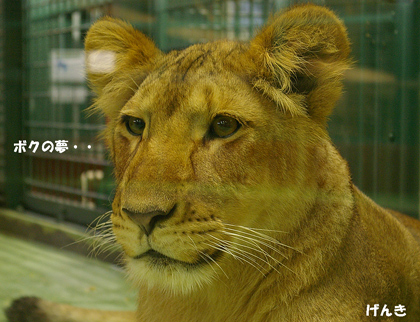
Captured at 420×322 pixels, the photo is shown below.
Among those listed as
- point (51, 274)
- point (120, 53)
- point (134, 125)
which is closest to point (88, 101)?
point (120, 53)

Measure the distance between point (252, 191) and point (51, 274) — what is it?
2.82ft

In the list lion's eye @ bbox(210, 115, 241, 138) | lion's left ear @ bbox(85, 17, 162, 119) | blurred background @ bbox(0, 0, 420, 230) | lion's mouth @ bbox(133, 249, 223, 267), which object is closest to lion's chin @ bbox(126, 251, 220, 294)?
lion's mouth @ bbox(133, 249, 223, 267)

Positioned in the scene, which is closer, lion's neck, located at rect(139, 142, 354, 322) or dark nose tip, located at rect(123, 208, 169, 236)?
dark nose tip, located at rect(123, 208, 169, 236)

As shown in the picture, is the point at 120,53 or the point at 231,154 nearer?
the point at 231,154

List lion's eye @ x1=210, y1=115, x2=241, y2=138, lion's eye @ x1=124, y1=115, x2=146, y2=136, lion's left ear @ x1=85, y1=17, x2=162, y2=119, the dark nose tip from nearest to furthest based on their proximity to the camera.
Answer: the dark nose tip < lion's eye @ x1=210, y1=115, x2=241, y2=138 < lion's eye @ x1=124, y1=115, x2=146, y2=136 < lion's left ear @ x1=85, y1=17, x2=162, y2=119

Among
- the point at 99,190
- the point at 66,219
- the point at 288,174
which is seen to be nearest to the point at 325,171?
the point at 288,174

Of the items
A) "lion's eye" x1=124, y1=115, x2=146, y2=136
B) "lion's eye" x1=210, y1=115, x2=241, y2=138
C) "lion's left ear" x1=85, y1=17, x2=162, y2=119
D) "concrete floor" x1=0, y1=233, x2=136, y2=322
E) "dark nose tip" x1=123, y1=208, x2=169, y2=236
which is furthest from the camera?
"concrete floor" x1=0, y1=233, x2=136, y2=322

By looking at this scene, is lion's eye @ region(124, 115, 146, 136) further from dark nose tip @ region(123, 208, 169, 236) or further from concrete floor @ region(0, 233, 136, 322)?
concrete floor @ region(0, 233, 136, 322)

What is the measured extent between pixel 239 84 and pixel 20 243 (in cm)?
95

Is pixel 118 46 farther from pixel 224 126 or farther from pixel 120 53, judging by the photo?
pixel 224 126

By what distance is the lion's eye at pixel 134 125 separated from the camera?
1243 millimetres

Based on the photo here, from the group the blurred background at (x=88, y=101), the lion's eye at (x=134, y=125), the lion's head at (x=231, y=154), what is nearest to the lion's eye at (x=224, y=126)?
Answer: the lion's head at (x=231, y=154)

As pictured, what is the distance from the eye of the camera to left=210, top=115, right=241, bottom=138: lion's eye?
113cm

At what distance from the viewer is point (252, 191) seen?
112 cm
